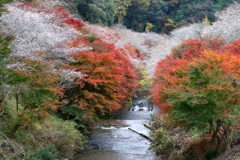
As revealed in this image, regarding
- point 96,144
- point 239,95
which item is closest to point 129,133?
point 96,144

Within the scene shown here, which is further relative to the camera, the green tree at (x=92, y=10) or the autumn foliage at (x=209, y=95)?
the green tree at (x=92, y=10)

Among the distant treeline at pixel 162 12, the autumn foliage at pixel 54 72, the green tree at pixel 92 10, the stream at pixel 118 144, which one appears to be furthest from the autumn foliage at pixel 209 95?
the distant treeline at pixel 162 12

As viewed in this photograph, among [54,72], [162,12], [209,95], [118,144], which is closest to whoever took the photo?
[209,95]

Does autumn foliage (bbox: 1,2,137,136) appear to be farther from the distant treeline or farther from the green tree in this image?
the distant treeline

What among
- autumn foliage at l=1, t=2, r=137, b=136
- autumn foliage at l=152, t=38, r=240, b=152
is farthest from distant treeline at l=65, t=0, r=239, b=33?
autumn foliage at l=152, t=38, r=240, b=152

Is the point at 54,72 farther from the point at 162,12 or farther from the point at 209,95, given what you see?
the point at 162,12

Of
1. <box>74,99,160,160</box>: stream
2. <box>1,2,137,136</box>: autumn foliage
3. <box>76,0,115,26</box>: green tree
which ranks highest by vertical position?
<box>76,0,115,26</box>: green tree

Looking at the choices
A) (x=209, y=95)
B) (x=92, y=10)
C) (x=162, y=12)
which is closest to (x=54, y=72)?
(x=209, y=95)

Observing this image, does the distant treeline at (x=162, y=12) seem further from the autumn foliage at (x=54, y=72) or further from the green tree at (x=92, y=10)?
the autumn foliage at (x=54, y=72)

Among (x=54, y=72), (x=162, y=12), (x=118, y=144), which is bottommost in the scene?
(x=118, y=144)

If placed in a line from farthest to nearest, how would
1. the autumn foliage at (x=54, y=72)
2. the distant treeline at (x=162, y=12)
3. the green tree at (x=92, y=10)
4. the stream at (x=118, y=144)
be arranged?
1. the distant treeline at (x=162, y=12)
2. the green tree at (x=92, y=10)
3. the stream at (x=118, y=144)
4. the autumn foliage at (x=54, y=72)

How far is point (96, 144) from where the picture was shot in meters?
12.1

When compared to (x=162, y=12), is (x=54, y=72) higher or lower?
lower

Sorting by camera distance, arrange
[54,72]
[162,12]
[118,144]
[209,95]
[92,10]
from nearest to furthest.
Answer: [209,95], [54,72], [118,144], [92,10], [162,12]
